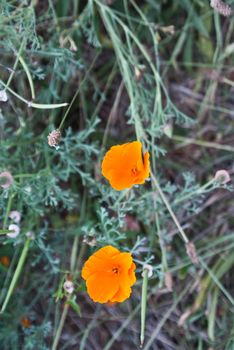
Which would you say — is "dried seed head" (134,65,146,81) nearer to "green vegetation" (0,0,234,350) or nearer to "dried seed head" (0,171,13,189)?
Result: "green vegetation" (0,0,234,350)

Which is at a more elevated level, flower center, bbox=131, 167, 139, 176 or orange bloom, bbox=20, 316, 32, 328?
flower center, bbox=131, 167, 139, 176

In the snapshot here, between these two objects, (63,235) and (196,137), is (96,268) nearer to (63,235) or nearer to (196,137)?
(63,235)

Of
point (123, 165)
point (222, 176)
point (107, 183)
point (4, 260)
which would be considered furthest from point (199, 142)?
point (4, 260)

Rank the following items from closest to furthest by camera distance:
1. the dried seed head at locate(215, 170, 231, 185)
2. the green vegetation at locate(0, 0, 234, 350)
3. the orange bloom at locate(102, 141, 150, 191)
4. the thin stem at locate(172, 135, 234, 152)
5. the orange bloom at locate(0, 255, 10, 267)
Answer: the orange bloom at locate(102, 141, 150, 191)
the dried seed head at locate(215, 170, 231, 185)
the green vegetation at locate(0, 0, 234, 350)
the orange bloom at locate(0, 255, 10, 267)
the thin stem at locate(172, 135, 234, 152)

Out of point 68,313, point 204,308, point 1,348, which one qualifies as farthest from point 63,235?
point 204,308

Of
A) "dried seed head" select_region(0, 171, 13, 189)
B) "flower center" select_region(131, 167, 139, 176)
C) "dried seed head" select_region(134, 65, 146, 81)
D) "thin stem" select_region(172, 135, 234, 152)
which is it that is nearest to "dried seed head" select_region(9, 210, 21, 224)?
"dried seed head" select_region(0, 171, 13, 189)

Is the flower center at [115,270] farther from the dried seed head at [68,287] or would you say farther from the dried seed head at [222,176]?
the dried seed head at [222,176]

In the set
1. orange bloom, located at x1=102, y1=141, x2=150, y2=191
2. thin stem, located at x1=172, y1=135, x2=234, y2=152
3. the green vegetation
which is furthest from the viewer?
thin stem, located at x1=172, y1=135, x2=234, y2=152
